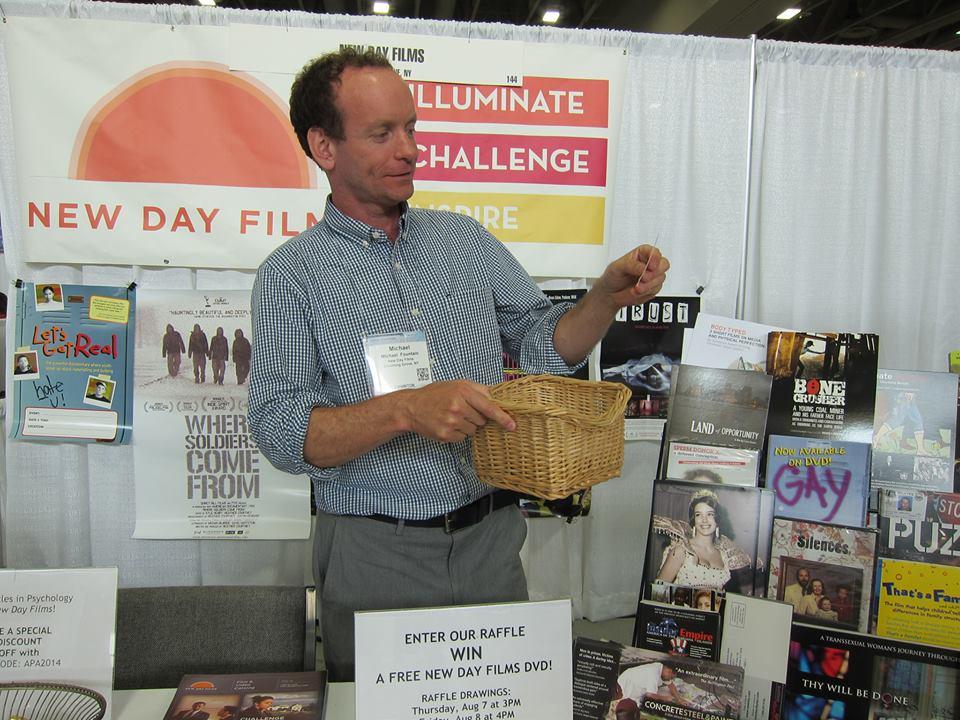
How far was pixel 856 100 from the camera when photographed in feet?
8.47

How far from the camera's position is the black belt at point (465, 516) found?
139 centimetres

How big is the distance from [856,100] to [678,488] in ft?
6.04

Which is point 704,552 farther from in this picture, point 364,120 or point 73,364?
point 73,364

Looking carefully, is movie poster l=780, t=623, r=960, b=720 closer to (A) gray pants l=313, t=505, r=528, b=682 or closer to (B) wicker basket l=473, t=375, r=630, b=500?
(B) wicker basket l=473, t=375, r=630, b=500

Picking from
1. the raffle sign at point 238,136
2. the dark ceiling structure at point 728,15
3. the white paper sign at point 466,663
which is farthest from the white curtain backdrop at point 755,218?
the dark ceiling structure at point 728,15

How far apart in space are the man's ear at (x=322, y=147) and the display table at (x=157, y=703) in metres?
0.97

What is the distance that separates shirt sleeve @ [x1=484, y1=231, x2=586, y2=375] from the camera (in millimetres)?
1497

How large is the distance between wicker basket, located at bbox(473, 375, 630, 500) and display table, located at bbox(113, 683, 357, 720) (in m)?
0.42

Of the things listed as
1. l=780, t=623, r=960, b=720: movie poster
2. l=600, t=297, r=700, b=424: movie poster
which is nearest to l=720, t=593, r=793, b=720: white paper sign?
l=780, t=623, r=960, b=720: movie poster

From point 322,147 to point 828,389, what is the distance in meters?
1.42

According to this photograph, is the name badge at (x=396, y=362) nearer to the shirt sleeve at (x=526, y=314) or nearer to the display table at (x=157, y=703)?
the shirt sleeve at (x=526, y=314)

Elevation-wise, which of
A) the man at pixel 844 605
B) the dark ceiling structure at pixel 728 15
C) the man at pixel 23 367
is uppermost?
the dark ceiling structure at pixel 728 15

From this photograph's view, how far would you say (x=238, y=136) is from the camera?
93.9 inches

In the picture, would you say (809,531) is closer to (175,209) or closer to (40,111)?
(175,209)
